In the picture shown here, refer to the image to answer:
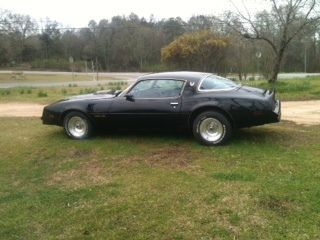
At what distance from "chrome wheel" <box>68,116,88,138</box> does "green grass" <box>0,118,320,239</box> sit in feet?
0.86

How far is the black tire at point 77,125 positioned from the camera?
8.94 metres

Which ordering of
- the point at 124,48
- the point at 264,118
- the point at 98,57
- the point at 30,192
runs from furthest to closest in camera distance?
the point at 98,57 → the point at 124,48 → the point at 264,118 → the point at 30,192

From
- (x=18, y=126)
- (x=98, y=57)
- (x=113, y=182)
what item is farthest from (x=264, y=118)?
(x=98, y=57)

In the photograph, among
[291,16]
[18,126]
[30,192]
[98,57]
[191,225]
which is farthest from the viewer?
[98,57]

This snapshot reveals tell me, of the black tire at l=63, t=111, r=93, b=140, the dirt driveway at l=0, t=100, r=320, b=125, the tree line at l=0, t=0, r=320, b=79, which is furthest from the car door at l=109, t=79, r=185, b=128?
the tree line at l=0, t=0, r=320, b=79

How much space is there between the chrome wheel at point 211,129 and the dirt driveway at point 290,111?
3074mm

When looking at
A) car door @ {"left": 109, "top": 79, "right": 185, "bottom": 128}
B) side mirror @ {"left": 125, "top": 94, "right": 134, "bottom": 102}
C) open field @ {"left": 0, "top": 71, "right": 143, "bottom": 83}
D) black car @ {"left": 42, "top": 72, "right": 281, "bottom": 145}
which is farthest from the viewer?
open field @ {"left": 0, "top": 71, "right": 143, "bottom": 83}

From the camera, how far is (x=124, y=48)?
6938 cm

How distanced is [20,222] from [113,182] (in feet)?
4.81

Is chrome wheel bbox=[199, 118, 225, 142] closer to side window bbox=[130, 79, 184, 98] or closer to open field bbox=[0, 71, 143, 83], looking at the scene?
side window bbox=[130, 79, 184, 98]

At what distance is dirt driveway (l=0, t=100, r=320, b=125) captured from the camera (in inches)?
432

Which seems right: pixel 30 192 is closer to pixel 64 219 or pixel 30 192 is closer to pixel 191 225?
pixel 64 219

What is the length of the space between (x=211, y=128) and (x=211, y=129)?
0.02m

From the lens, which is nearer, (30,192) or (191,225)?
(191,225)
